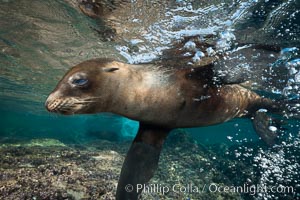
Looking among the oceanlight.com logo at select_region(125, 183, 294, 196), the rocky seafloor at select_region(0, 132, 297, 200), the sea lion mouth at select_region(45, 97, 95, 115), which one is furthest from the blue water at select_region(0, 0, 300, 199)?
the sea lion mouth at select_region(45, 97, 95, 115)

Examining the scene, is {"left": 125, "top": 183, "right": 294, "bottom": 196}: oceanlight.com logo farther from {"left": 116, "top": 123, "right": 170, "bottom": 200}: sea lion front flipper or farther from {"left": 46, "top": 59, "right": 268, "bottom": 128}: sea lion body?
{"left": 46, "top": 59, "right": 268, "bottom": 128}: sea lion body

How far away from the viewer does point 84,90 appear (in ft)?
10.7

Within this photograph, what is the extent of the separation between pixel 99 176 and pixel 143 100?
3.61 meters

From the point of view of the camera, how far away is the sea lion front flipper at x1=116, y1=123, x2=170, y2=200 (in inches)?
182

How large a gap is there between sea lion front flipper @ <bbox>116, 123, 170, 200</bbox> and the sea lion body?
39 centimetres

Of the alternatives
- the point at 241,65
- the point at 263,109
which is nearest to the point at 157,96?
the point at 241,65

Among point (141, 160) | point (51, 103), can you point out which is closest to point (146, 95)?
point (141, 160)

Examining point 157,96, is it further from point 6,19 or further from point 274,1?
point 6,19

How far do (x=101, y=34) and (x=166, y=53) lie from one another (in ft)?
7.34

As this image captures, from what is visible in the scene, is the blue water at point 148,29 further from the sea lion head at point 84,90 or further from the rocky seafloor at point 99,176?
the sea lion head at point 84,90

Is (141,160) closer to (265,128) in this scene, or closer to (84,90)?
(84,90)

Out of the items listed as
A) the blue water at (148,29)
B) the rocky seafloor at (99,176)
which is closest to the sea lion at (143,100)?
the blue water at (148,29)

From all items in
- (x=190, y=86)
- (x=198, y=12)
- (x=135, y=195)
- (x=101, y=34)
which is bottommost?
(x=135, y=195)

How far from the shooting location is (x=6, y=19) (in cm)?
894
